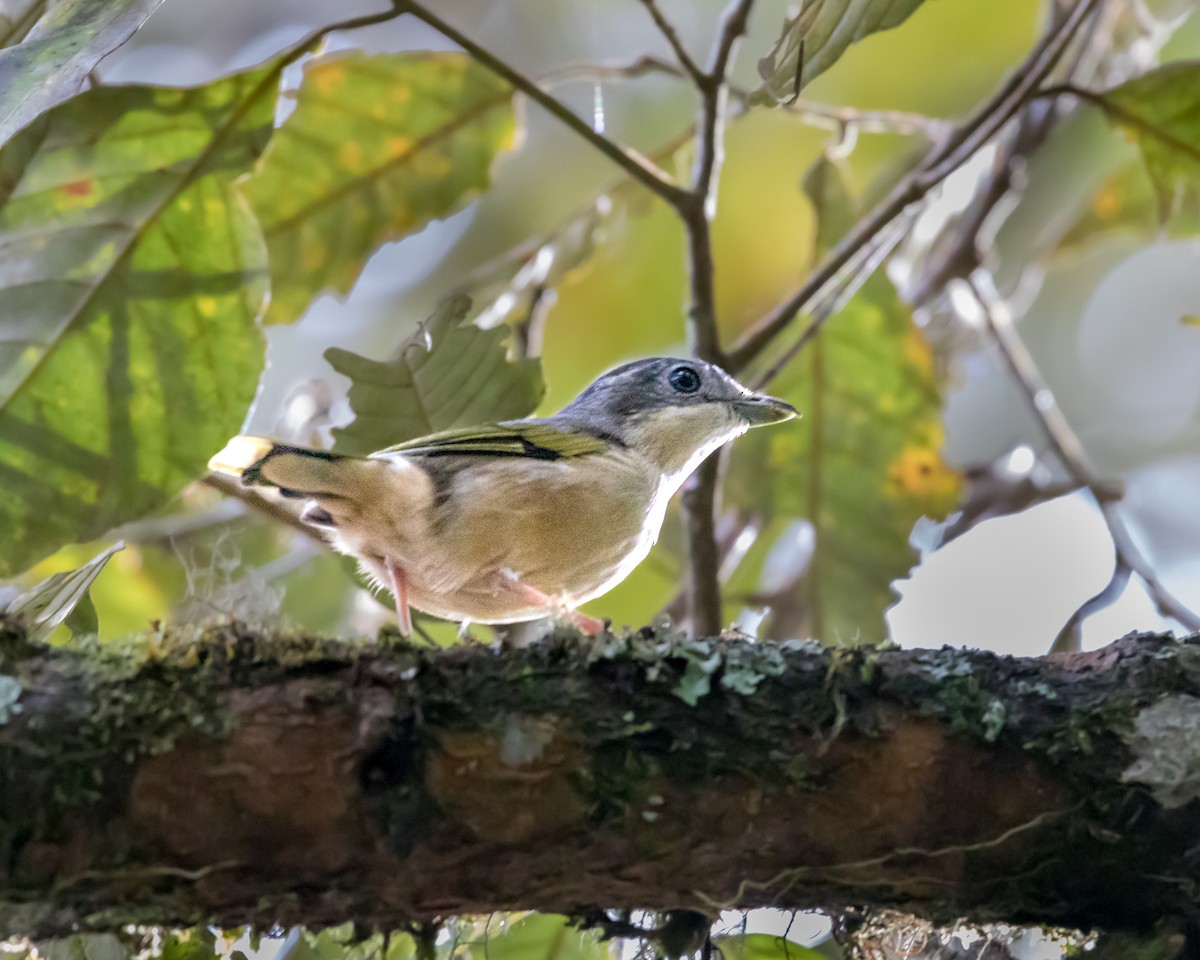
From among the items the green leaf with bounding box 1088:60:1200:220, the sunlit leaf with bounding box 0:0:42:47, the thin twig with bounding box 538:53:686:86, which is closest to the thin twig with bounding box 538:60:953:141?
the thin twig with bounding box 538:53:686:86

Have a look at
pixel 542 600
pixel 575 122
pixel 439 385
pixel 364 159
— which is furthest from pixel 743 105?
pixel 542 600

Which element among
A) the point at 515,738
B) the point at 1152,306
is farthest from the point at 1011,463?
the point at 1152,306

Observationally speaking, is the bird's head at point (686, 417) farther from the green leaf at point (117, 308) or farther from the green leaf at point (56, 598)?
the green leaf at point (56, 598)

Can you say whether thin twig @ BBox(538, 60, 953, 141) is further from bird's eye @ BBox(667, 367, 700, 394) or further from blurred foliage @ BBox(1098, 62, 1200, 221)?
bird's eye @ BBox(667, 367, 700, 394)

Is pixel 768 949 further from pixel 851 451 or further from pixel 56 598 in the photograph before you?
pixel 851 451

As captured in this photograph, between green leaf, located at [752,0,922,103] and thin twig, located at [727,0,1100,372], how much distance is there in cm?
88

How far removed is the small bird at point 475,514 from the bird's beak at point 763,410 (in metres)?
0.51

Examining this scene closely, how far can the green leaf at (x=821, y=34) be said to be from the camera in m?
2.81

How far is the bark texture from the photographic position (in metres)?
1.97

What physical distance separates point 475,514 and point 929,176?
1.74 meters

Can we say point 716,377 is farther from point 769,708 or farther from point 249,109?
point 769,708

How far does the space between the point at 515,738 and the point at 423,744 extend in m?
0.16

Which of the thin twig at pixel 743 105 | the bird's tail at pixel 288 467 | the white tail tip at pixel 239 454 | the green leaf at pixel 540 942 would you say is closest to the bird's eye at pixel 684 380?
the thin twig at pixel 743 105

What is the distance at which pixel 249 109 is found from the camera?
3457mm
